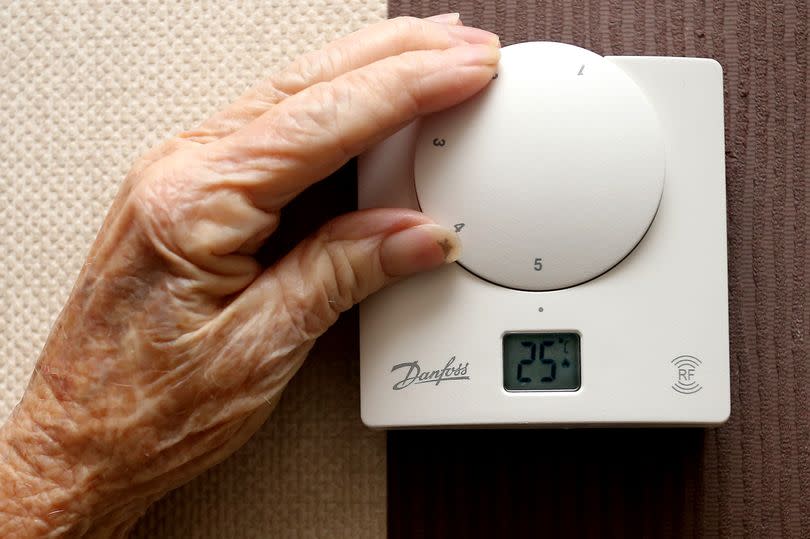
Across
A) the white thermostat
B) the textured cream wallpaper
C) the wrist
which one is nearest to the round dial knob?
the white thermostat

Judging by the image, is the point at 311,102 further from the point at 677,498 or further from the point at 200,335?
the point at 677,498

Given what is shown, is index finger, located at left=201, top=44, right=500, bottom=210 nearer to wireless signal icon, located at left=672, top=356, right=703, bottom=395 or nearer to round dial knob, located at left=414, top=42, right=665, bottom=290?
round dial knob, located at left=414, top=42, right=665, bottom=290

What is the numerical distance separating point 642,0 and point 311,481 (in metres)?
0.51

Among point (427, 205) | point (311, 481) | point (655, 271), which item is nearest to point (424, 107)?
point (427, 205)

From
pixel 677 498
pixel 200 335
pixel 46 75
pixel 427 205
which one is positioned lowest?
pixel 677 498

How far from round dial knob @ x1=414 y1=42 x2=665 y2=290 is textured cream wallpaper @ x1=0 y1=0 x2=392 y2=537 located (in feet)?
0.57

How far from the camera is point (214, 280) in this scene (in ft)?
1.91

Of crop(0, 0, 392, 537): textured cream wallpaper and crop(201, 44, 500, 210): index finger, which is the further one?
crop(0, 0, 392, 537): textured cream wallpaper

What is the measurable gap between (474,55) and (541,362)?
23 centimetres

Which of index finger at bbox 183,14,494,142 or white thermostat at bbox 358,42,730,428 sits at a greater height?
index finger at bbox 183,14,494,142

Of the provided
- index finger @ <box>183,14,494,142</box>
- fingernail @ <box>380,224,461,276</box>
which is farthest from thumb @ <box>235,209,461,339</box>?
index finger @ <box>183,14,494,142</box>

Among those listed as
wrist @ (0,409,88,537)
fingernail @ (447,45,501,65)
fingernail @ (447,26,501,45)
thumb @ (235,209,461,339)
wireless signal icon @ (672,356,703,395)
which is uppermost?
fingernail @ (447,26,501,45)

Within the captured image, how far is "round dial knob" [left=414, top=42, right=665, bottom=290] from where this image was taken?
24.2 inches

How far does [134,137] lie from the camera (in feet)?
2.41
